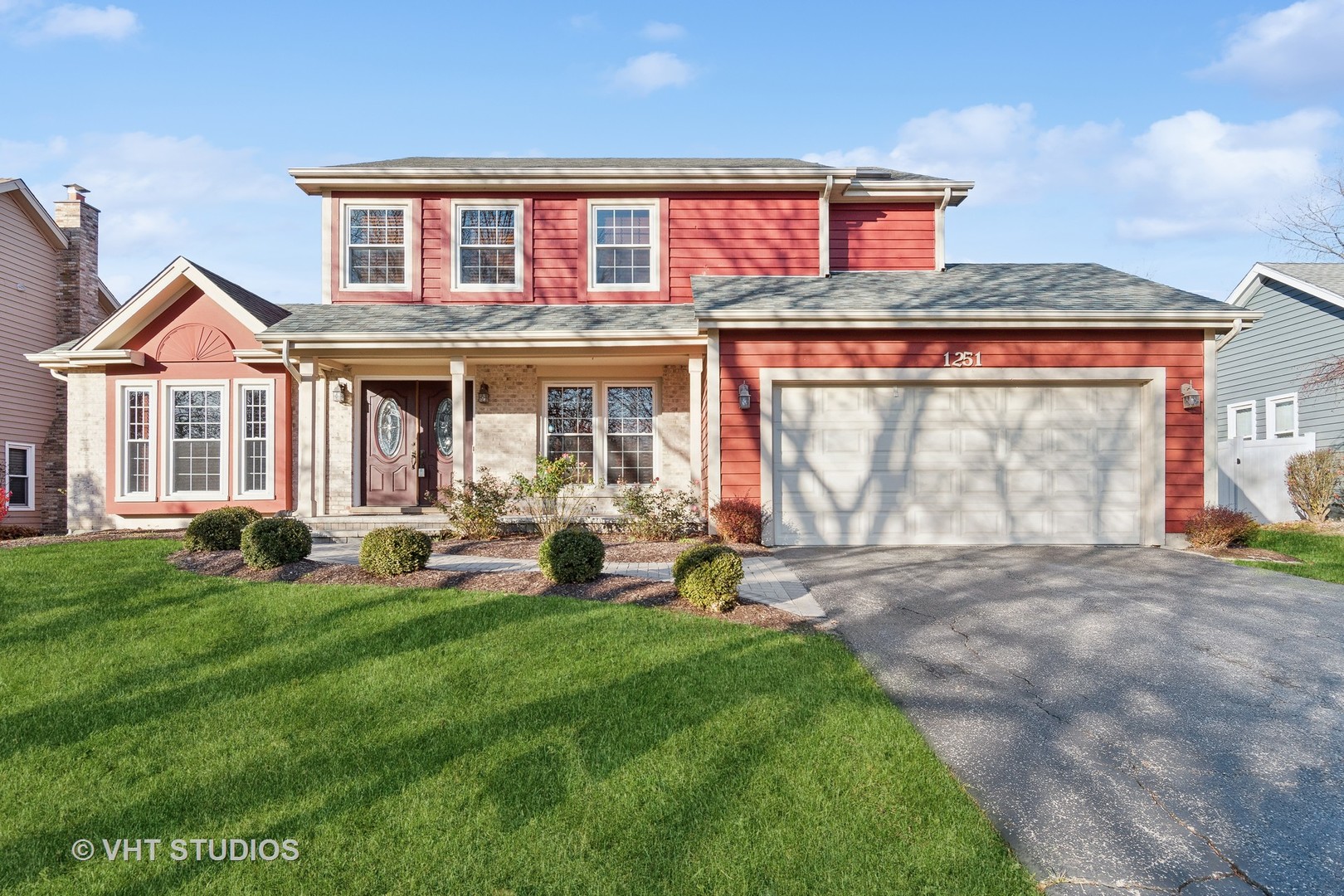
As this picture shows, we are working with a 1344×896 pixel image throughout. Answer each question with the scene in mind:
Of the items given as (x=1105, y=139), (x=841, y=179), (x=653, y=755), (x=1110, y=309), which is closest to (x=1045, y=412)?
(x=1110, y=309)

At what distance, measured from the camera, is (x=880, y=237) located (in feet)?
42.1

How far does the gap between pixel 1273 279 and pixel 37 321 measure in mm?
28100

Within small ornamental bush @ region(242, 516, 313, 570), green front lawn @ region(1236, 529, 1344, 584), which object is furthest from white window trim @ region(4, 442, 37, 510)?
green front lawn @ region(1236, 529, 1344, 584)

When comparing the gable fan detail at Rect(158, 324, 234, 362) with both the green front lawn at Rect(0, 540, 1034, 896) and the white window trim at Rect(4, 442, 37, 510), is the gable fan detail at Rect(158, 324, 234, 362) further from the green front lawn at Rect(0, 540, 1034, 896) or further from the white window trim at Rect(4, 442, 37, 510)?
the green front lawn at Rect(0, 540, 1034, 896)

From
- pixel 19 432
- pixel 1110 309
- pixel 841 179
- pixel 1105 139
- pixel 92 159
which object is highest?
pixel 1105 139

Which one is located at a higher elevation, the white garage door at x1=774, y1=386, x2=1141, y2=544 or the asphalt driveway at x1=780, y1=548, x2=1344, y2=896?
the white garage door at x1=774, y1=386, x2=1141, y2=544

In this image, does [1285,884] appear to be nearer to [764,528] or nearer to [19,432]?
[764,528]

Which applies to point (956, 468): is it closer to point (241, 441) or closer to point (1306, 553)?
point (1306, 553)

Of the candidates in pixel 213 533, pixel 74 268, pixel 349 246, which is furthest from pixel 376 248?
pixel 74 268

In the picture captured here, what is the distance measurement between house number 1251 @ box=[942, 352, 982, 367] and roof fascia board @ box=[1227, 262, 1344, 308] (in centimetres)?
1045

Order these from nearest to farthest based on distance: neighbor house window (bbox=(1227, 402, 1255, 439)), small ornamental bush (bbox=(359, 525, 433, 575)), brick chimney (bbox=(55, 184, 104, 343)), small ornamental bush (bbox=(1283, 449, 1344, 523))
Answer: small ornamental bush (bbox=(359, 525, 433, 575))
small ornamental bush (bbox=(1283, 449, 1344, 523))
brick chimney (bbox=(55, 184, 104, 343))
neighbor house window (bbox=(1227, 402, 1255, 439))

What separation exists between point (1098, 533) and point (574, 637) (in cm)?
807

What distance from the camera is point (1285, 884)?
2.51 metres

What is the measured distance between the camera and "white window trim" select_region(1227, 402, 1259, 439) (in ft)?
57.0
